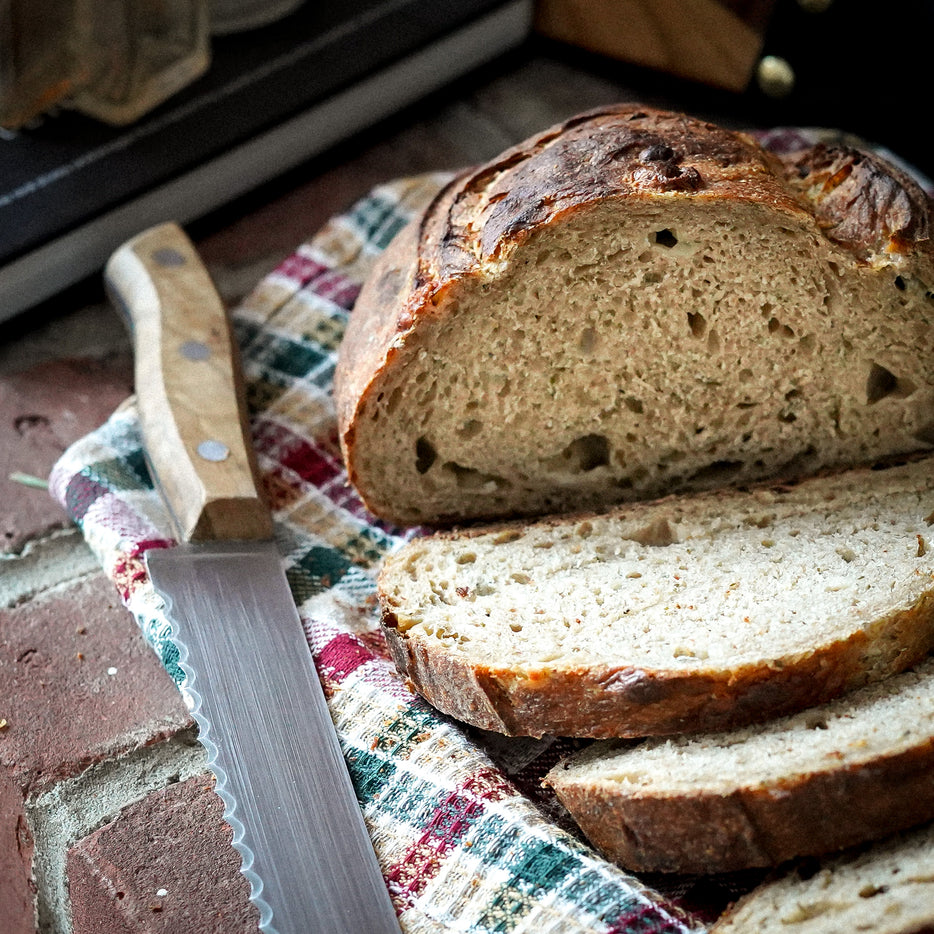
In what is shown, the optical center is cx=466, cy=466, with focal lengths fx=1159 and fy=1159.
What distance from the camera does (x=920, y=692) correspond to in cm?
199

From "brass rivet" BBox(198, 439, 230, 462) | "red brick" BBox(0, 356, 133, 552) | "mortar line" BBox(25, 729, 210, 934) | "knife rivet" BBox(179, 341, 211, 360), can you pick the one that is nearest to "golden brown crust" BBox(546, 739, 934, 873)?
"mortar line" BBox(25, 729, 210, 934)

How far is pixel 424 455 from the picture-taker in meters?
2.54

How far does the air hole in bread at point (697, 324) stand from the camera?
2371 mm

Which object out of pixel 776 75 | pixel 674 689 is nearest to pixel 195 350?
pixel 674 689

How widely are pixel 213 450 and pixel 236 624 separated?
414 mm

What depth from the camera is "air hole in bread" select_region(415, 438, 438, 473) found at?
2.51m

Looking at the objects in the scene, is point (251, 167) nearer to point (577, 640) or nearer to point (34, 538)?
point (34, 538)

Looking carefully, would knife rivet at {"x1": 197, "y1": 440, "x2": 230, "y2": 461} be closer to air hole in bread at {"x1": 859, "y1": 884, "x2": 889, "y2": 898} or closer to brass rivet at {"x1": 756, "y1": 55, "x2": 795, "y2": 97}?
air hole in bread at {"x1": 859, "y1": 884, "x2": 889, "y2": 898}

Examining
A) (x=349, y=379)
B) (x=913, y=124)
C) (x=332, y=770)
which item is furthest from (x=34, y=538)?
(x=913, y=124)

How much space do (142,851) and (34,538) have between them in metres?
0.88

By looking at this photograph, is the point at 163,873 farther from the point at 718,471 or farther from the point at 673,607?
the point at 718,471

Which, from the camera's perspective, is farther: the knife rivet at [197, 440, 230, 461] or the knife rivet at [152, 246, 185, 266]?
the knife rivet at [152, 246, 185, 266]

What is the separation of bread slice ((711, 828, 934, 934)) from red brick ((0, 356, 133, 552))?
67.4 inches

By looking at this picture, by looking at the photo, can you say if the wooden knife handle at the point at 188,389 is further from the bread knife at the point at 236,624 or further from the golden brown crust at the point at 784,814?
the golden brown crust at the point at 784,814
